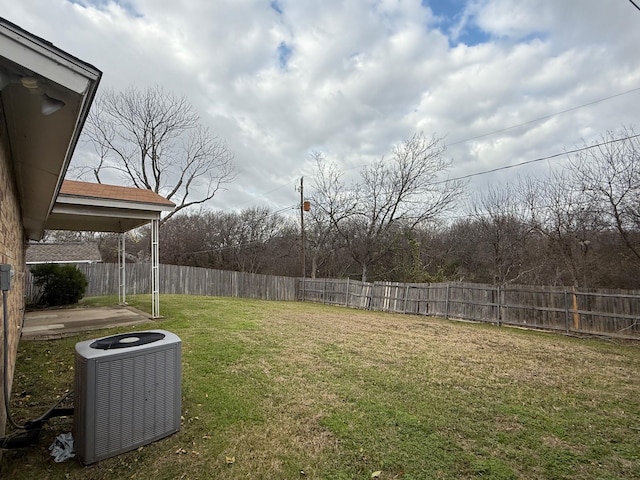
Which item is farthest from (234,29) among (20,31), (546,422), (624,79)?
(624,79)

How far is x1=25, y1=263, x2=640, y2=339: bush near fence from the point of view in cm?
817

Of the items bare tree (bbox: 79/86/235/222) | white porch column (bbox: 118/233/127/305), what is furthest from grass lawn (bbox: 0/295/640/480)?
bare tree (bbox: 79/86/235/222)

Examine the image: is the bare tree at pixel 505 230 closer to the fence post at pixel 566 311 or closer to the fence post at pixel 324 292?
the fence post at pixel 566 311

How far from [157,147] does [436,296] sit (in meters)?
19.6

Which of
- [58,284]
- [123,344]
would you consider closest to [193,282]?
[58,284]

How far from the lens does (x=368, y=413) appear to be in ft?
10.4

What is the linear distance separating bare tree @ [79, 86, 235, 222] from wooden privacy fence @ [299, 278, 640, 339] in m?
14.3

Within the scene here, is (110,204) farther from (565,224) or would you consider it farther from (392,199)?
(392,199)

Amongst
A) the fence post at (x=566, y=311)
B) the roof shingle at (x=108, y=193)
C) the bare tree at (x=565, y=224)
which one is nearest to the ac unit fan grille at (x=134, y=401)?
the roof shingle at (x=108, y=193)

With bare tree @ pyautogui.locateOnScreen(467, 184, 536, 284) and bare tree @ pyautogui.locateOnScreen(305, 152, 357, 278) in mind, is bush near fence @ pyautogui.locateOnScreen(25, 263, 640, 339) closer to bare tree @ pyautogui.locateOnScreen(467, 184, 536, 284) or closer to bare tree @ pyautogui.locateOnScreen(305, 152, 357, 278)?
bare tree @ pyautogui.locateOnScreen(467, 184, 536, 284)

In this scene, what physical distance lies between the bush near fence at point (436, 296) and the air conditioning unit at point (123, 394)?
31.9 ft

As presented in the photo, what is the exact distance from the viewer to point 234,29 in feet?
26.4

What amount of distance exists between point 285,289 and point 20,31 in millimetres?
17483

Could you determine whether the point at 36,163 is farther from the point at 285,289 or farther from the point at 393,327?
the point at 285,289
